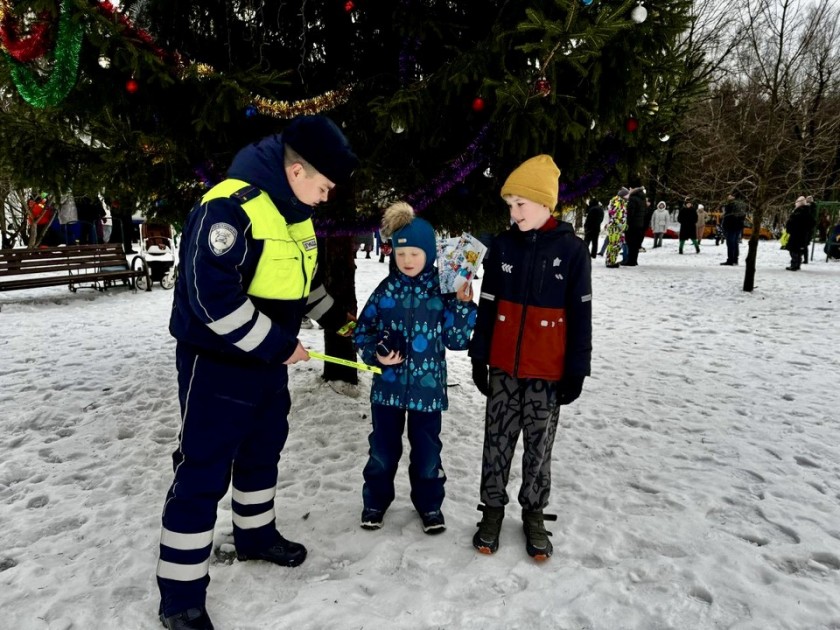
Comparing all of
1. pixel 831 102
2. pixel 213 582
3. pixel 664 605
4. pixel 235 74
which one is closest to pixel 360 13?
pixel 235 74

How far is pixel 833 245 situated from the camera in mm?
15953

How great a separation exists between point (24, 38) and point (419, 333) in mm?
2726

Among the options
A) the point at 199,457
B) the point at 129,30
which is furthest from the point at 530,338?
the point at 129,30

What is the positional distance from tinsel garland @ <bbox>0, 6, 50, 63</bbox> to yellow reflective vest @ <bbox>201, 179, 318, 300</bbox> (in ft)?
5.76

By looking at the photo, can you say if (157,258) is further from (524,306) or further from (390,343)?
(524,306)

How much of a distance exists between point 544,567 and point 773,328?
701 centimetres

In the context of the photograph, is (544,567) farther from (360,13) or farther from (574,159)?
(360,13)

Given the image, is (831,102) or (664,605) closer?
(664,605)

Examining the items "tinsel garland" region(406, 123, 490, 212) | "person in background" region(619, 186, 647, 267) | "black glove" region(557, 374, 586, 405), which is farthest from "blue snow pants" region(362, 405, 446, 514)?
"person in background" region(619, 186, 647, 267)

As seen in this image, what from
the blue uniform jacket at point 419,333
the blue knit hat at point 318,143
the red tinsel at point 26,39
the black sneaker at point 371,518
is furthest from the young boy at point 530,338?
the red tinsel at point 26,39

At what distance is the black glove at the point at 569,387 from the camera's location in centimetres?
266

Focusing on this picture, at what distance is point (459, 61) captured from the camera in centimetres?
314

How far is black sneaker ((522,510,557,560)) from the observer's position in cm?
274

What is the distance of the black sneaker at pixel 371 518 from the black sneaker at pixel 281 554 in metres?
0.39
